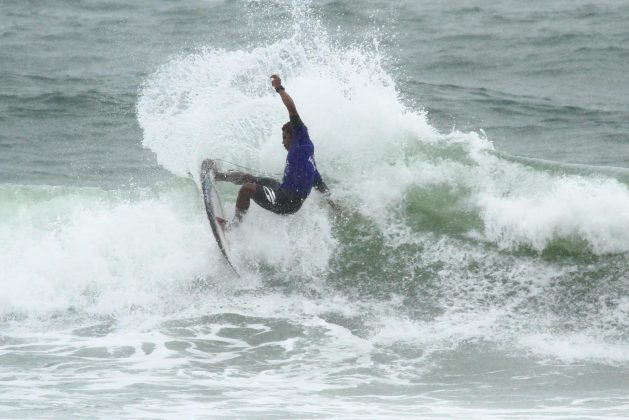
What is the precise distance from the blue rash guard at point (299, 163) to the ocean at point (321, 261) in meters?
0.82

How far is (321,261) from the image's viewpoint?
10.0 m

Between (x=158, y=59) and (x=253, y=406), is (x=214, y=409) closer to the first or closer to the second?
(x=253, y=406)

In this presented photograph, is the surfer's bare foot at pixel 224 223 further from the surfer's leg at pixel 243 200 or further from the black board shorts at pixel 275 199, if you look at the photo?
the black board shorts at pixel 275 199

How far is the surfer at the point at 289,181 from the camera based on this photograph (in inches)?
356

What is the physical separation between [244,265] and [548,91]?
8323 mm

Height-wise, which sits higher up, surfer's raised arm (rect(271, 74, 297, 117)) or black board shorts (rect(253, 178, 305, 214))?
surfer's raised arm (rect(271, 74, 297, 117))

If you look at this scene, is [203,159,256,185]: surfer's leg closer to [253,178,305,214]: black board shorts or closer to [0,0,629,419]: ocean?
[253,178,305,214]: black board shorts

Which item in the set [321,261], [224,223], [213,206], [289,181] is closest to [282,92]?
[289,181]

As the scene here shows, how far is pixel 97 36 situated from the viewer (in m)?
19.6

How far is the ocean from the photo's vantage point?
7457 millimetres

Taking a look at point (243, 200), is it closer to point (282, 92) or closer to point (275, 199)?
point (275, 199)

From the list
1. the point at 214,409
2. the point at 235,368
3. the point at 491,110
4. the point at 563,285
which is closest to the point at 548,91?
the point at 491,110

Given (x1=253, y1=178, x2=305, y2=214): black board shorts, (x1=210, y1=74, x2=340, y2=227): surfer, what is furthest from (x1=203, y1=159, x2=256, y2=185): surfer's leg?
(x1=253, y1=178, x2=305, y2=214): black board shorts

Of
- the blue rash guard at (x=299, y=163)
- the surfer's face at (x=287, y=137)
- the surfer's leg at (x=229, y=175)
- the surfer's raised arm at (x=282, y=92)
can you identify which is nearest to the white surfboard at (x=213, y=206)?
the surfer's leg at (x=229, y=175)
